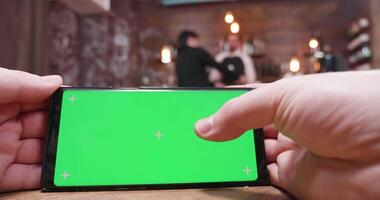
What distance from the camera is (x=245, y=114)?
1.82 feet

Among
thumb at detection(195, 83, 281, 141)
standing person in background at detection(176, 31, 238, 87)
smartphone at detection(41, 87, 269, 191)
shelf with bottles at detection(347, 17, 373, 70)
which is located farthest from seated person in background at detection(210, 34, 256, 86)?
thumb at detection(195, 83, 281, 141)

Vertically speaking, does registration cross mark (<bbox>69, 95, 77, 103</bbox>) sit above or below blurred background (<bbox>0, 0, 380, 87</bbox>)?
below

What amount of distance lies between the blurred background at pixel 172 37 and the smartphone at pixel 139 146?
132cm

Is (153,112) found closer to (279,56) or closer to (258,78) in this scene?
(258,78)

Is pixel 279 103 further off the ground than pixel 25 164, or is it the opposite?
pixel 279 103

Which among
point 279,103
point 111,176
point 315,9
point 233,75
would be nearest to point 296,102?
point 279,103

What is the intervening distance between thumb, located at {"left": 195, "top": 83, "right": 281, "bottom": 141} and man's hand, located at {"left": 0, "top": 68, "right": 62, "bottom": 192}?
0.38m

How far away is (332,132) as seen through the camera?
479mm

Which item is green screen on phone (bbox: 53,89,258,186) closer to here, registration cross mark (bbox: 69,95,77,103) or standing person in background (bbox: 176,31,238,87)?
registration cross mark (bbox: 69,95,77,103)

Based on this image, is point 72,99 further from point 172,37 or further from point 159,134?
point 172,37

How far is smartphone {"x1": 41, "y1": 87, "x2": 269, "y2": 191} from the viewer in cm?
68

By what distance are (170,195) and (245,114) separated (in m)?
0.22

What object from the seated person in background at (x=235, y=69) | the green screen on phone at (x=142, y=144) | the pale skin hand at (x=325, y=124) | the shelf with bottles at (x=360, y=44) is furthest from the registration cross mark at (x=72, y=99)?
the shelf with bottles at (x=360, y=44)

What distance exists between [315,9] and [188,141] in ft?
16.7
